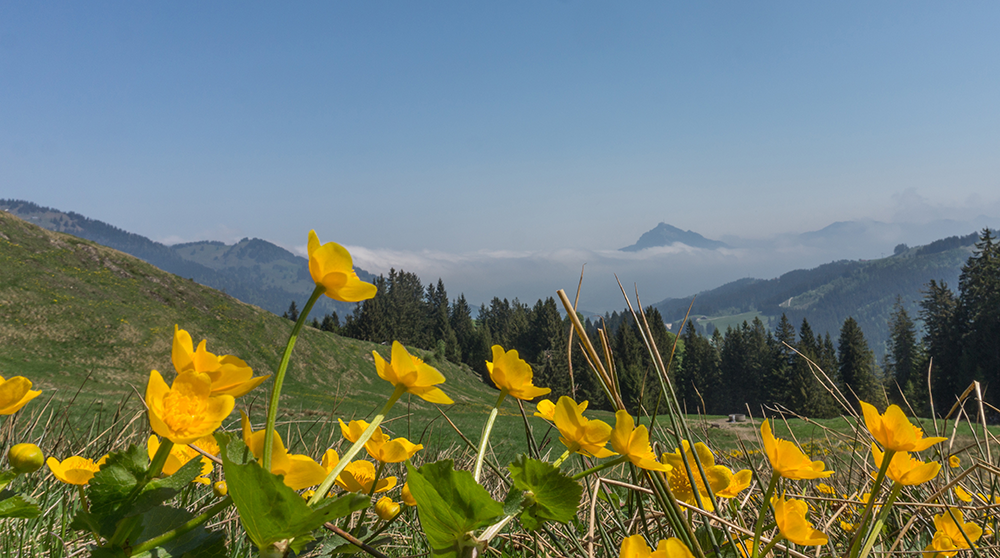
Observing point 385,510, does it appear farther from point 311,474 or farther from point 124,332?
point 124,332

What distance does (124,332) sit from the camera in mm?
23469

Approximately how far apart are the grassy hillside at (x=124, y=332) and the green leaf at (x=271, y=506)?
1416cm

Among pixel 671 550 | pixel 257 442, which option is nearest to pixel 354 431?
pixel 257 442

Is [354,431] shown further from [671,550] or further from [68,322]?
[68,322]

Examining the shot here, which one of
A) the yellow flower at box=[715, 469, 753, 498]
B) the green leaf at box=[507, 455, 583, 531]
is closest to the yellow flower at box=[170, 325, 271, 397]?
the green leaf at box=[507, 455, 583, 531]

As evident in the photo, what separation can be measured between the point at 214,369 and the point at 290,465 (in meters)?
0.14

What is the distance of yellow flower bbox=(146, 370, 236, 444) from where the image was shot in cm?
47

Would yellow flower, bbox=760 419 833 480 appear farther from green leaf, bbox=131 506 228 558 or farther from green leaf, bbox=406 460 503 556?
green leaf, bbox=131 506 228 558

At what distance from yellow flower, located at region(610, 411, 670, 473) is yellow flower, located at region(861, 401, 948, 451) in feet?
1.03

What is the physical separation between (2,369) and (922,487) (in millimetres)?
23141

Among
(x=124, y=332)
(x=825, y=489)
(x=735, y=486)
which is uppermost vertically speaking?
(x=735, y=486)

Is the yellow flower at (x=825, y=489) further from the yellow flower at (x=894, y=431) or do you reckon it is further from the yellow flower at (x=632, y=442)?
the yellow flower at (x=632, y=442)

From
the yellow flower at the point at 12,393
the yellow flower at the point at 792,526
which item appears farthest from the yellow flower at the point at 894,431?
the yellow flower at the point at 12,393

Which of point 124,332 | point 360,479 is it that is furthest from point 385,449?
point 124,332
